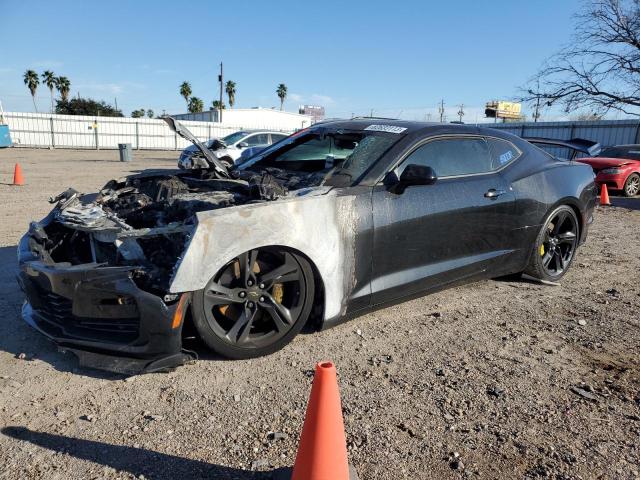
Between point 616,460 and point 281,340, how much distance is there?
1.92 m

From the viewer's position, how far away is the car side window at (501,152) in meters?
4.44

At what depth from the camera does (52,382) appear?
291cm

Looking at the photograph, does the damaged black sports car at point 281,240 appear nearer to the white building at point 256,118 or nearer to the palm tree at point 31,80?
the white building at point 256,118

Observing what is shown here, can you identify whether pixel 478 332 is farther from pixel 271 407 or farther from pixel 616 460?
pixel 271 407

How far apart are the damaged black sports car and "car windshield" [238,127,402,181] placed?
17 mm

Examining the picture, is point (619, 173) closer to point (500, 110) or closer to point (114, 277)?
point (114, 277)

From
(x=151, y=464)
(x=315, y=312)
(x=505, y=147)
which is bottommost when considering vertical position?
(x=151, y=464)

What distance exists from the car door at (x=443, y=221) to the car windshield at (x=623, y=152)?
11.6 meters

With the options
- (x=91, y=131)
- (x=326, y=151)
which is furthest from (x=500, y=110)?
(x=326, y=151)

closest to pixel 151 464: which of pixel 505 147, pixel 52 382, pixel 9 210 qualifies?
pixel 52 382

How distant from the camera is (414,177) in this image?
351 centimetres

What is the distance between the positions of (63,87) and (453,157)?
7337 cm

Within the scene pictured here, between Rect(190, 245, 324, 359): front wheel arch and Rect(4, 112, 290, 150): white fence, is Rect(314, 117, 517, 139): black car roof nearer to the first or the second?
Rect(190, 245, 324, 359): front wheel arch

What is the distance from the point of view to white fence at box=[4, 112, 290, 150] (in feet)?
111
